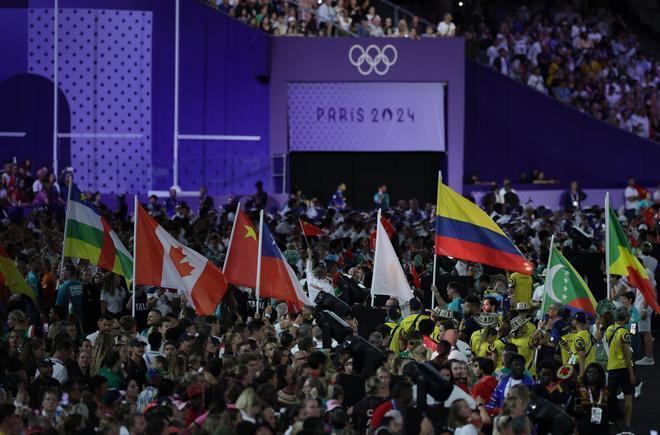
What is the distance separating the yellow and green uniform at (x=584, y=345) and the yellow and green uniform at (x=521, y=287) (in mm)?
4026

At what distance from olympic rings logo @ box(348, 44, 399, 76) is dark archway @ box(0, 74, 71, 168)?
23.9ft

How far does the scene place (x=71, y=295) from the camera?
67.8ft

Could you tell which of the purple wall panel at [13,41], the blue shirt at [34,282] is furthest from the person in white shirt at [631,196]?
the blue shirt at [34,282]

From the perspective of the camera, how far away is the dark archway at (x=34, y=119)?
1464 inches

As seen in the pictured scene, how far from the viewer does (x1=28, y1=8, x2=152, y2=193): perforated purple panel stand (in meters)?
37.1

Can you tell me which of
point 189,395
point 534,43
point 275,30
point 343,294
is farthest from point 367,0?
point 189,395

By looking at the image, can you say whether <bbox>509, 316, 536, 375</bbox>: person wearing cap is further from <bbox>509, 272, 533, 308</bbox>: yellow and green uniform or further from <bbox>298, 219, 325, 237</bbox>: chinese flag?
<bbox>298, 219, 325, 237</bbox>: chinese flag

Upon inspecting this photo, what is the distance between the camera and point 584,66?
41.7 meters

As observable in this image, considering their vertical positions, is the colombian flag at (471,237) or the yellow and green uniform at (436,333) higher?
the colombian flag at (471,237)

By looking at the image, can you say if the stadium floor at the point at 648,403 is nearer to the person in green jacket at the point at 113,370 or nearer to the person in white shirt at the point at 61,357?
the person in green jacket at the point at 113,370

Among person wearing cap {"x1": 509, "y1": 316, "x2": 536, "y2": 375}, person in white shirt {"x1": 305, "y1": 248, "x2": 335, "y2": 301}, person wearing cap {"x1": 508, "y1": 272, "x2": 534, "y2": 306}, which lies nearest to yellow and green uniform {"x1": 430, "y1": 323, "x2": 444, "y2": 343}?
person wearing cap {"x1": 509, "y1": 316, "x2": 536, "y2": 375}

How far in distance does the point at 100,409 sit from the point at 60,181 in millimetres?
22385

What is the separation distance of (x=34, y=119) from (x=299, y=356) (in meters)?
22.9

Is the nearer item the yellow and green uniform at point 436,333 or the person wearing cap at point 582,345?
the yellow and green uniform at point 436,333
